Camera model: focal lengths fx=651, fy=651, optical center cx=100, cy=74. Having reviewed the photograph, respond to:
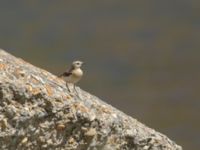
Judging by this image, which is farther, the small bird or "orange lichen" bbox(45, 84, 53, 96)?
the small bird

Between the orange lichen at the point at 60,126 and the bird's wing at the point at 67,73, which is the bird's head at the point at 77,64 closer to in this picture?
the bird's wing at the point at 67,73

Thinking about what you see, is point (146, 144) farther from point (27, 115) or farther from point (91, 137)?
point (27, 115)

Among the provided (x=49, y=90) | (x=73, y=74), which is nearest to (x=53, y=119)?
(x=49, y=90)

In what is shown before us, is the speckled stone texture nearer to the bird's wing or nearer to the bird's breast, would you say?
the bird's wing

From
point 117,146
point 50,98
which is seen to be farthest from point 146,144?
point 50,98

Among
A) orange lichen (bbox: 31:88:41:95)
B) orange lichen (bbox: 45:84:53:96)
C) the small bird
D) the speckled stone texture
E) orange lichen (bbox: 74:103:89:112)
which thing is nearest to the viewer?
the speckled stone texture

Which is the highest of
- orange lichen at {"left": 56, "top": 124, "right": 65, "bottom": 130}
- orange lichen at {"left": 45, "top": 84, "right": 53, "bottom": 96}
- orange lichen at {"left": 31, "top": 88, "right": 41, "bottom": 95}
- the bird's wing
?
the bird's wing

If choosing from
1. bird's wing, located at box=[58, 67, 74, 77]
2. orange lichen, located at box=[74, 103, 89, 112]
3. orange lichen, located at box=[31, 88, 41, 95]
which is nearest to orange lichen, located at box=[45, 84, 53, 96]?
orange lichen, located at box=[31, 88, 41, 95]
